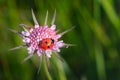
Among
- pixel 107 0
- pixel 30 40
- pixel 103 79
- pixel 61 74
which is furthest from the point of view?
pixel 107 0

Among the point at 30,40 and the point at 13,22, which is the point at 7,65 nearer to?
the point at 13,22

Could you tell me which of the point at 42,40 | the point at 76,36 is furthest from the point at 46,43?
the point at 76,36

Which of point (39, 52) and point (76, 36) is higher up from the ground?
point (76, 36)

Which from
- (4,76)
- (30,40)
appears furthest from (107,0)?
(30,40)

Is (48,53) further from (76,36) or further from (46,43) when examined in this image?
(76,36)

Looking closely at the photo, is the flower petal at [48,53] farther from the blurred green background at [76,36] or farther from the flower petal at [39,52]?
the blurred green background at [76,36]

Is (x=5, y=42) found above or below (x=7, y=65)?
above
